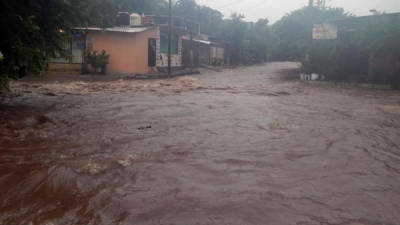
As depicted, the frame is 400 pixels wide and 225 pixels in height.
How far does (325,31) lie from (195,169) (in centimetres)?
1751

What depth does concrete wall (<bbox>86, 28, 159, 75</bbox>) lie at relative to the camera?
2309 cm

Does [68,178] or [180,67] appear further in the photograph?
[180,67]

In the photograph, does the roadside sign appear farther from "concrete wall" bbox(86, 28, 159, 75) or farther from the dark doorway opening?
"concrete wall" bbox(86, 28, 159, 75)

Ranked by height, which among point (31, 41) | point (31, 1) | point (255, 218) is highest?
point (31, 1)

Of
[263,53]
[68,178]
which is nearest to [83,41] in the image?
[68,178]

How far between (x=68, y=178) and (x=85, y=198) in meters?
0.57

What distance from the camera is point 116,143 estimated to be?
211 inches

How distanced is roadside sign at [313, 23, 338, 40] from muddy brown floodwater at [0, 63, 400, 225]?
1237cm

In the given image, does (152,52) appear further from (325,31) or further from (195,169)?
(195,169)

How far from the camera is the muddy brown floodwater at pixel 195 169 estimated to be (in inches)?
123

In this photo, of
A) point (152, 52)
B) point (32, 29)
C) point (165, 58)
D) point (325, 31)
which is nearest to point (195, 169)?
point (32, 29)

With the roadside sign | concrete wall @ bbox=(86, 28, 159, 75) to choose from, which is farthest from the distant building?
the roadside sign

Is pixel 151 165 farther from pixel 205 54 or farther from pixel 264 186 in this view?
pixel 205 54

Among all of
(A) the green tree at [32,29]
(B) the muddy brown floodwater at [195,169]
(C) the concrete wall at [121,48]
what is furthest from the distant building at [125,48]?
(B) the muddy brown floodwater at [195,169]
